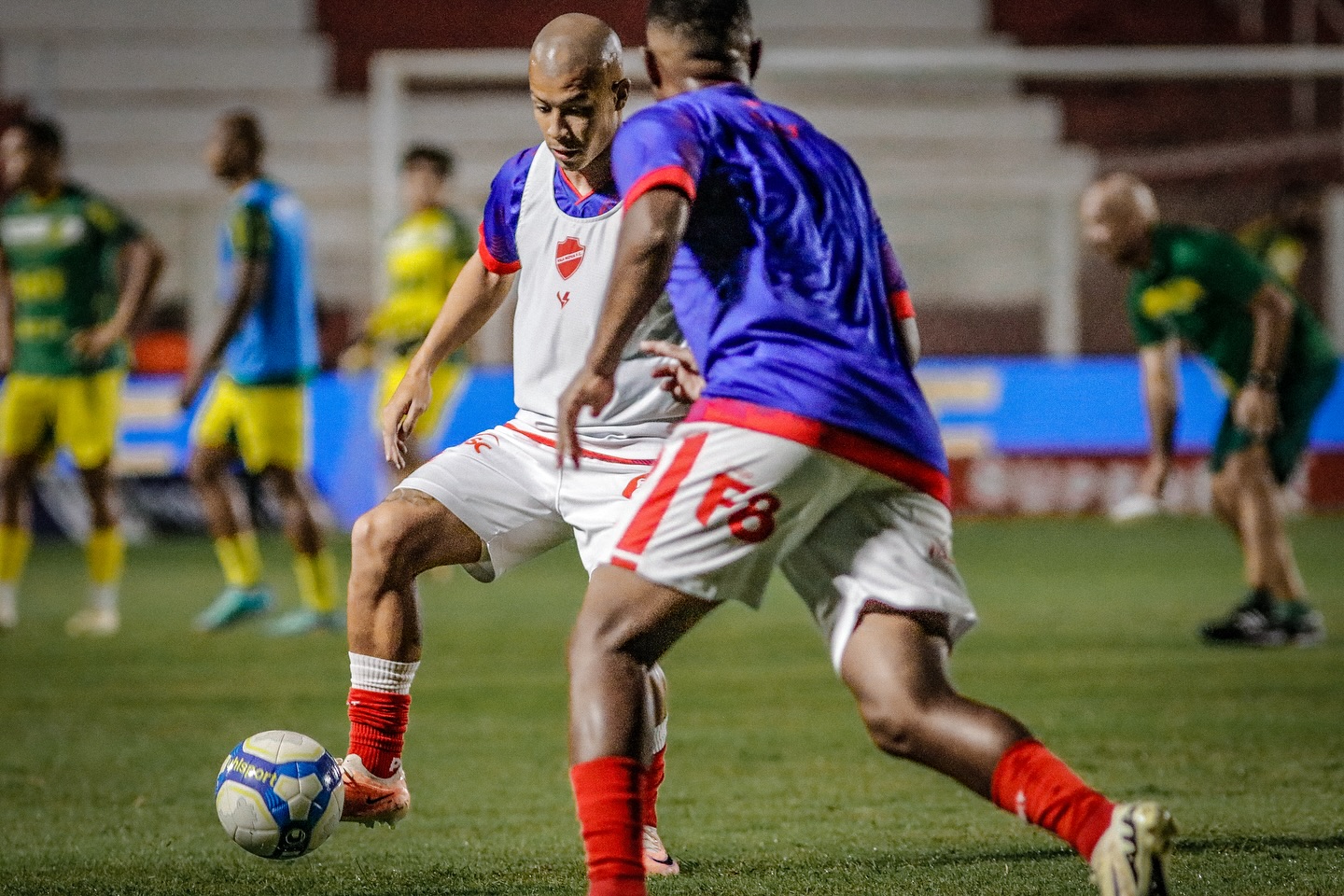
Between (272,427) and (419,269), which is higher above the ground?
(419,269)

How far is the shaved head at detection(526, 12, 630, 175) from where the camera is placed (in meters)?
3.65

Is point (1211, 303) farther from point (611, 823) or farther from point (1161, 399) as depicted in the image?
point (611, 823)

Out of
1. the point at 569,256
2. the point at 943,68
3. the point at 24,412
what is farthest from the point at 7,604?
the point at 943,68

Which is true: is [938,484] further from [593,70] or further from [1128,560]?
[1128,560]

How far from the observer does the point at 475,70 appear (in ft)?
43.5

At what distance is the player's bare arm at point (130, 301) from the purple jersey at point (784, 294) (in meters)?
6.20

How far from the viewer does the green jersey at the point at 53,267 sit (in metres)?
8.95

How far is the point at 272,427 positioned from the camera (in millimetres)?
8555

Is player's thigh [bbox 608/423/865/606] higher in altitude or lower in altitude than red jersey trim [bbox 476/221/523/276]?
lower

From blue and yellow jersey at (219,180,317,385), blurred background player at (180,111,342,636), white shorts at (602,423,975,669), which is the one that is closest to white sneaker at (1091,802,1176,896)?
white shorts at (602,423,975,669)

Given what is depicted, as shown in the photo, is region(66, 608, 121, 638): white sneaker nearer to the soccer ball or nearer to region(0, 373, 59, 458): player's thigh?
region(0, 373, 59, 458): player's thigh

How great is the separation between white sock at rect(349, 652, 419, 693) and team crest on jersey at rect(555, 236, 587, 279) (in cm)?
100

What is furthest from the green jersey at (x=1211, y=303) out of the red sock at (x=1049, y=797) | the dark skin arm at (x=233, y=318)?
the red sock at (x=1049, y=797)

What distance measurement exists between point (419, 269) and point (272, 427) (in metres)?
2.46
